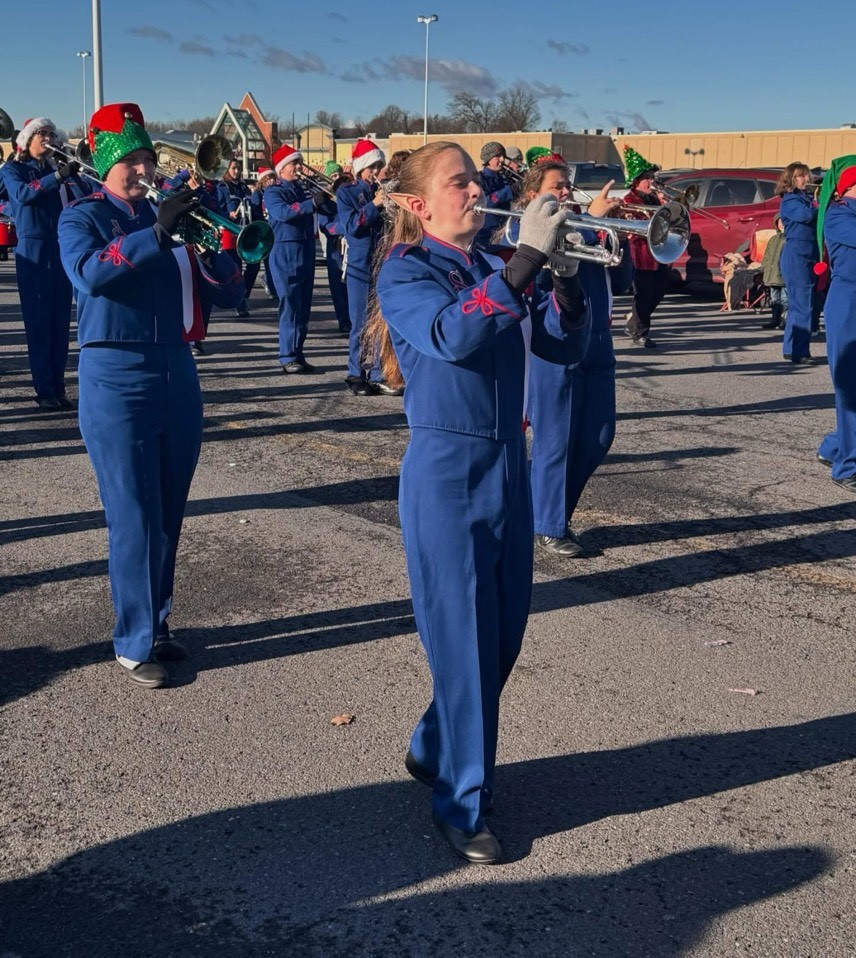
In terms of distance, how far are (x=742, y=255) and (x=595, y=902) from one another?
49.7 ft

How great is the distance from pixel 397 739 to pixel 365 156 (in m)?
7.85

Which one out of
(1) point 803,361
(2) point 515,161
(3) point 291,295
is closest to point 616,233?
(3) point 291,295

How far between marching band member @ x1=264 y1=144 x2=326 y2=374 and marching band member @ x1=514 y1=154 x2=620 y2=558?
5.54m

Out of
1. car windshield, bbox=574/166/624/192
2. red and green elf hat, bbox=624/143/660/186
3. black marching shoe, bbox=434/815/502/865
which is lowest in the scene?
black marching shoe, bbox=434/815/502/865

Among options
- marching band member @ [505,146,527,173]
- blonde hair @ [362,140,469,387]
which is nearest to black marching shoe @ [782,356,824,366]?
marching band member @ [505,146,527,173]

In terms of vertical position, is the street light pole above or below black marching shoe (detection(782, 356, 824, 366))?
above

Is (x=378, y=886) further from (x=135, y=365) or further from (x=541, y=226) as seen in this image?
(x=135, y=365)

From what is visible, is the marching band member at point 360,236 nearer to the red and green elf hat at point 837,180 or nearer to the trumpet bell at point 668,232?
the red and green elf hat at point 837,180

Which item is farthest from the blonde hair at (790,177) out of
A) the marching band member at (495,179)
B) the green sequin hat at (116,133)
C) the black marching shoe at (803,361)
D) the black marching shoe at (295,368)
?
the green sequin hat at (116,133)

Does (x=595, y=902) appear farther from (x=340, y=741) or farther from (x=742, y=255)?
(x=742, y=255)

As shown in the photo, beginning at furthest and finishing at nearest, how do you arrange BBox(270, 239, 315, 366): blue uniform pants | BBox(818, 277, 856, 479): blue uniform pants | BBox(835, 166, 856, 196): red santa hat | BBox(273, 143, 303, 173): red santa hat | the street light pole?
1. the street light pole
2. BBox(273, 143, 303, 173): red santa hat
3. BBox(270, 239, 315, 366): blue uniform pants
4. BBox(818, 277, 856, 479): blue uniform pants
5. BBox(835, 166, 856, 196): red santa hat

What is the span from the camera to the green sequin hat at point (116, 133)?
434 cm

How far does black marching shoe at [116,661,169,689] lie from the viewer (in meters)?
A: 4.40

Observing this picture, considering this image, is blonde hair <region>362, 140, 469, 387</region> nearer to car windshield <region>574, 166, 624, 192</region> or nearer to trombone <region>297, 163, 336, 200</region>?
trombone <region>297, 163, 336, 200</region>
